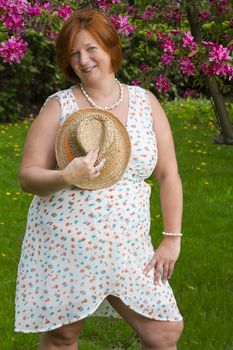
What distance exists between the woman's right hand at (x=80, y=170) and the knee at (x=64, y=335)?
57 centimetres

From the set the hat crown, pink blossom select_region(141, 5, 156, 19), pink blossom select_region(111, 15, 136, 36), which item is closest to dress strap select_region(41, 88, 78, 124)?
the hat crown

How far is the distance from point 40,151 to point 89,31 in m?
0.46

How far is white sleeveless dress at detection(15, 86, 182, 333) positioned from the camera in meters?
2.97

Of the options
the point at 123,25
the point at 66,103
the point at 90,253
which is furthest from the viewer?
the point at 123,25

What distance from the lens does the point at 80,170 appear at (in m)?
2.79

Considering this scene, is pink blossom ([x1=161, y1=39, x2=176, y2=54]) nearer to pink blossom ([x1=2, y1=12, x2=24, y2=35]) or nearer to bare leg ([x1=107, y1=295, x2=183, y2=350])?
pink blossom ([x1=2, y1=12, x2=24, y2=35])

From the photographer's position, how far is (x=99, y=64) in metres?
3.04

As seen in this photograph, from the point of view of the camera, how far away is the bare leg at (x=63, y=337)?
3055mm

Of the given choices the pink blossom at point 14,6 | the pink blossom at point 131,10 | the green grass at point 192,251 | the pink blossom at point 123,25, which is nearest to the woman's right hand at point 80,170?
the green grass at point 192,251

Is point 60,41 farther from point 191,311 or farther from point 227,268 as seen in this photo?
point 227,268

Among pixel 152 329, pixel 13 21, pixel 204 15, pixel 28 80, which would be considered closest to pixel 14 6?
pixel 13 21

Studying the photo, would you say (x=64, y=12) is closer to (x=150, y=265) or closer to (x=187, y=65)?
(x=187, y=65)

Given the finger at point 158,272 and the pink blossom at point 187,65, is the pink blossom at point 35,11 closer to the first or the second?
the pink blossom at point 187,65

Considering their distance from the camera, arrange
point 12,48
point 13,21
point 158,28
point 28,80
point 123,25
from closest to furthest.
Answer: point 13,21
point 12,48
point 123,25
point 158,28
point 28,80
